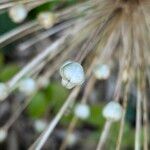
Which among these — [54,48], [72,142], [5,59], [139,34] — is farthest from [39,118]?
[139,34]

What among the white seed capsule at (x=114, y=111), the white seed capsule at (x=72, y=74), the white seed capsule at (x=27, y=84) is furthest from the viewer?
the white seed capsule at (x=27, y=84)

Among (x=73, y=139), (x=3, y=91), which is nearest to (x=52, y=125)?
(x=3, y=91)

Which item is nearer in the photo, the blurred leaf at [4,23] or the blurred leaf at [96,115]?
the blurred leaf at [4,23]

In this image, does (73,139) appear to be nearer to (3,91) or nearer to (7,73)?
(7,73)

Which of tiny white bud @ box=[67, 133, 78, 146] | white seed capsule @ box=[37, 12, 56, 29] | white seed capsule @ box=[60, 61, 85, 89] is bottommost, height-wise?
tiny white bud @ box=[67, 133, 78, 146]

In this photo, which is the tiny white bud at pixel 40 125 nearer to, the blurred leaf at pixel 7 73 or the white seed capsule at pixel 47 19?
the blurred leaf at pixel 7 73

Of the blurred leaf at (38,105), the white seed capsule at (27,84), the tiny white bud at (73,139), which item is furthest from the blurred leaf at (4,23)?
the tiny white bud at (73,139)

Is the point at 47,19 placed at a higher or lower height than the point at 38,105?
higher

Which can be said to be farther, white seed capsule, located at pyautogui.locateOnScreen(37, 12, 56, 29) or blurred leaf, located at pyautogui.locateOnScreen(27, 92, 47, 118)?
blurred leaf, located at pyautogui.locateOnScreen(27, 92, 47, 118)

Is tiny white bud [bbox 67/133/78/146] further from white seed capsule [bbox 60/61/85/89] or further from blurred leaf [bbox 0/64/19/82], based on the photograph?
white seed capsule [bbox 60/61/85/89]

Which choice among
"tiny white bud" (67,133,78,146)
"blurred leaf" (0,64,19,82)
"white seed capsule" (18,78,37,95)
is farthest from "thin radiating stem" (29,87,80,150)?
"tiny white bud" (67,133,78,146)

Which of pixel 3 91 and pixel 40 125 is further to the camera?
pixel 40 125
